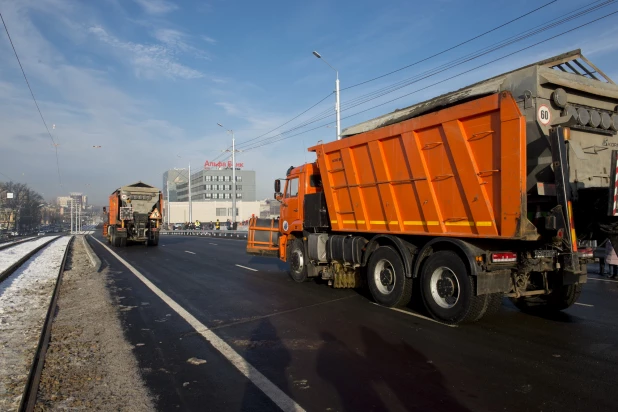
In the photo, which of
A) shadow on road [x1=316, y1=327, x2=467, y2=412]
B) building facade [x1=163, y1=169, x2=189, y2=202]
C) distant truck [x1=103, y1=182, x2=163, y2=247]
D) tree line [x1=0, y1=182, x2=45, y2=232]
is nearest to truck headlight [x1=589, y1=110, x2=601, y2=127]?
shadow on road [x1=316, y1=327, x2=467, y2=412]

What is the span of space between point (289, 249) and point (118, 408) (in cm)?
783

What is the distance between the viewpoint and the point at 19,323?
687 centimetres

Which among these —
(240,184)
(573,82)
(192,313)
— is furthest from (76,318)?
(240,184)

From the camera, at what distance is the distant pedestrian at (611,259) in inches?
436

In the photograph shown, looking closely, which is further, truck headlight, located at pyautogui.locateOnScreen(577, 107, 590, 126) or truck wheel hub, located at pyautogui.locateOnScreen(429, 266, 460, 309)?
truck wheel hub, located at pyautogui.locateOnScreen(429, 266, 460, 309)

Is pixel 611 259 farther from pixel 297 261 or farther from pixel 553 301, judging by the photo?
pixel 297 261

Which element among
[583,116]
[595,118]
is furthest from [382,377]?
[595,118]

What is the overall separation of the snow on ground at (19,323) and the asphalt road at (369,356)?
124cm

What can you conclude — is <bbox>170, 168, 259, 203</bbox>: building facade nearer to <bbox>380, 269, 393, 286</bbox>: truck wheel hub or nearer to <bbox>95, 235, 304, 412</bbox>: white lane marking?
<bbox>380, 269, 393, 286</bbox>: truck wheel hub

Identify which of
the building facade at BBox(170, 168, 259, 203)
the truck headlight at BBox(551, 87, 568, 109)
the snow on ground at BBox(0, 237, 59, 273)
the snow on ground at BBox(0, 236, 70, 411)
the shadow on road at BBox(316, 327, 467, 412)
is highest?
the building facade at BBox(170, 168, 259, 203)

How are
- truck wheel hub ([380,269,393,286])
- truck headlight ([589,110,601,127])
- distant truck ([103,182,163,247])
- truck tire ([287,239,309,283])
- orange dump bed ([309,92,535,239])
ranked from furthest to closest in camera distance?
1. distant truck ([103,182,163,247])
2. truck tire ([287,239,309,283])
3. truck wheel hub ([380,269,393,286])
4. truck headlight ([589,110,601,127])
5. orange dump bed ([309,92,535,239])

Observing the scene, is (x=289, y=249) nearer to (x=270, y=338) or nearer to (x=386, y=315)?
(x=386, y=315)

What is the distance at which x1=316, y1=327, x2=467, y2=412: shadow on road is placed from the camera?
390 centimetres

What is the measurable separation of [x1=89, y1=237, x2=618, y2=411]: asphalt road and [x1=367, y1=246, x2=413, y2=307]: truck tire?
0.86 ft
